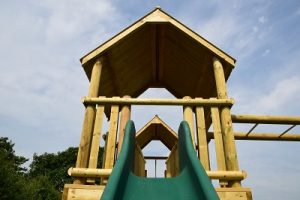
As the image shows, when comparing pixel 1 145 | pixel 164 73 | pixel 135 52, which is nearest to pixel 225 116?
pixel 135 52

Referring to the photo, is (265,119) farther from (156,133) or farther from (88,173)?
(156,133)

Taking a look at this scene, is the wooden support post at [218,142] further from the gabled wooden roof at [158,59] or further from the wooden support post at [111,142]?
the wooden support post at [111,142]

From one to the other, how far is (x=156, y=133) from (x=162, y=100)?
6.26m

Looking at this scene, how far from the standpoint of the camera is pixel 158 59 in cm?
810

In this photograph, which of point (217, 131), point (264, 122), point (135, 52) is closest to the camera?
point (217, 131)

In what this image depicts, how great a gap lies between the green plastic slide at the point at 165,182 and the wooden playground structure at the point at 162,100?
0.69 m

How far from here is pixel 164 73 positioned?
8.78m

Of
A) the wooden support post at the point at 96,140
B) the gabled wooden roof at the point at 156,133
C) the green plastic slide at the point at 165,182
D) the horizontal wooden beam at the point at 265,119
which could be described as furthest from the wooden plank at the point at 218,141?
the gabled wooden roof at the point at 156,133

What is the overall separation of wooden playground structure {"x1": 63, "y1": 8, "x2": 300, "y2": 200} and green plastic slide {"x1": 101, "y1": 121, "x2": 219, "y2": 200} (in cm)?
69

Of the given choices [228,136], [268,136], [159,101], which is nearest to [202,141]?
[228,136]

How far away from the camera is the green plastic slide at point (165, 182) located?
2804mm

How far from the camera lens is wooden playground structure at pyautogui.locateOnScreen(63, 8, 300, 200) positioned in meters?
4.50

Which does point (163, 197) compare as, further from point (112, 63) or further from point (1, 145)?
point (1, 145)

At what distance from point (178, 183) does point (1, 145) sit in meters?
49.6
